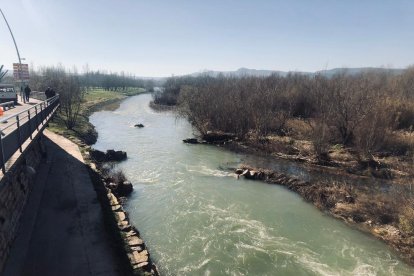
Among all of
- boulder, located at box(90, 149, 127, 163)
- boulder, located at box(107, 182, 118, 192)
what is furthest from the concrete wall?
boulder, located at box(90, 149, 127, 163)

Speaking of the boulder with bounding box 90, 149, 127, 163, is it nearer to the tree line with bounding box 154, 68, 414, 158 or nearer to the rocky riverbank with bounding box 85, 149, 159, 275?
the rocky riverbank with bounding box 85, 149, 159, 275

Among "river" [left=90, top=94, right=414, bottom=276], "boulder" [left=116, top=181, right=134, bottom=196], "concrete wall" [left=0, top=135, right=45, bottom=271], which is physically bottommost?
"river" [left=90, top=94, right=414, bottom=276]

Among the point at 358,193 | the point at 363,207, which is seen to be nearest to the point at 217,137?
the point at 358,193

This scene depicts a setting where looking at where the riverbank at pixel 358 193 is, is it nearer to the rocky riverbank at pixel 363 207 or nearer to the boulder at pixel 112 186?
the rocky riverbank at pixel 363 207

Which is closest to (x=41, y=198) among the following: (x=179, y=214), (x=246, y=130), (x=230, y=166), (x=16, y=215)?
(x=16, y=215)

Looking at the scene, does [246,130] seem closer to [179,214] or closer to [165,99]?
[179,214]

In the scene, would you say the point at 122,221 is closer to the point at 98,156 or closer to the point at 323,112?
the point at 98,156
